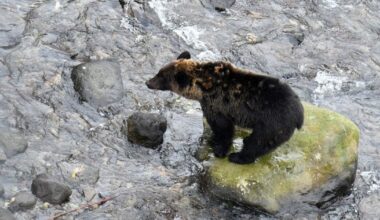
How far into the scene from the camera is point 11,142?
378 inches

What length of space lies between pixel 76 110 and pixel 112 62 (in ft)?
4.47

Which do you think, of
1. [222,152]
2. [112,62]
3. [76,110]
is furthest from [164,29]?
[222,152]

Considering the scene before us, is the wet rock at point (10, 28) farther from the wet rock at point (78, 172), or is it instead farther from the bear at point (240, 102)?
the bear at point (240, 102)

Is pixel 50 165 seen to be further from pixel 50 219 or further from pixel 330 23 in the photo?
pixel 330 23

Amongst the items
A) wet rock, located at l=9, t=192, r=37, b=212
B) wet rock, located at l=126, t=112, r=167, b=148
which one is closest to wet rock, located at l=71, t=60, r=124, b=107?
wet rock, located at l=126, t=112, r=167, b=148

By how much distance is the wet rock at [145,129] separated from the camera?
998 cm

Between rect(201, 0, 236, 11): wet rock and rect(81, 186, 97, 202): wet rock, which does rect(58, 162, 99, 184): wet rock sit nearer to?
→ rect(81, 186, 97, 202): wet rock

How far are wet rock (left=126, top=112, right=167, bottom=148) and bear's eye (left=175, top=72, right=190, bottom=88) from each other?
99cm

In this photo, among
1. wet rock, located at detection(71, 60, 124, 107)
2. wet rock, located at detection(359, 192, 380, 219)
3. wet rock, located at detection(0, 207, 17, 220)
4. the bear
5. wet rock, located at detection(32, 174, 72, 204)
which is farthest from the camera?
wet rock, located at detection(71, 60, 124, 107)

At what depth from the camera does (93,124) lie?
1029 cm

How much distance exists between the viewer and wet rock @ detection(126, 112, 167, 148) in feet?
32.7

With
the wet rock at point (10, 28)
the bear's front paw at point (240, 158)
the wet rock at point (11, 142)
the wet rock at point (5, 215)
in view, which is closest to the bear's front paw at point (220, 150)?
the bear's front paw at point (240, 158)

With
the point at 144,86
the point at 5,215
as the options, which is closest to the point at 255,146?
the point at 144,86

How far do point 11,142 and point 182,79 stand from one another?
2613 mm
